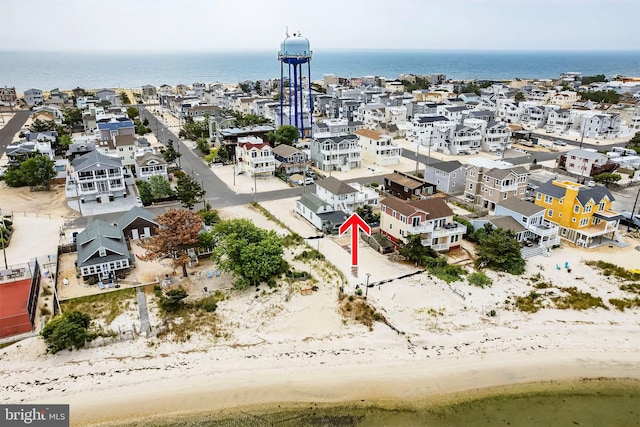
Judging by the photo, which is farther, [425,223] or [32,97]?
[32,97]

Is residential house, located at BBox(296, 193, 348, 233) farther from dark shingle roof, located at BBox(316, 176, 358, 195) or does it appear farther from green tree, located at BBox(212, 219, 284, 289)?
green tree, located at BBox(212, 219, 284, 289)

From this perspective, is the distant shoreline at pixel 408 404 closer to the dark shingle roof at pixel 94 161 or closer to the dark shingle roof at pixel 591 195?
the dark shingle roof at pixel 591 195

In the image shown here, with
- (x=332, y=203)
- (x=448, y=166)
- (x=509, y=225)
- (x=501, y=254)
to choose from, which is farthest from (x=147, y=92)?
(x=501, y=254)

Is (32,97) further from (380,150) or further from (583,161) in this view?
(583,161)

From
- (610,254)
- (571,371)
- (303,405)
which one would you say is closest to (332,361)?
(303,405)

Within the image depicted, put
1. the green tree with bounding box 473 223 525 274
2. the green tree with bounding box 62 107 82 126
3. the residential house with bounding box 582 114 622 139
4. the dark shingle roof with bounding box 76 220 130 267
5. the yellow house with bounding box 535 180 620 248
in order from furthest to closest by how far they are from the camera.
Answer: the green tree with bounding box 62 107 82 126
the residential house with bounding box 582 114 622 139
the yellow house with bounding box 535 180 620 248
the green tree with bounding box 473 223 525 274
the dark shingle roof with bounding box 76 220 130 267

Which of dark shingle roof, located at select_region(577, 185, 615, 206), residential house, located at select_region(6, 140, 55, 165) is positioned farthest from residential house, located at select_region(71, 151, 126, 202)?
dark shingle roof, located at select_region(577, 185, 615, 206)
